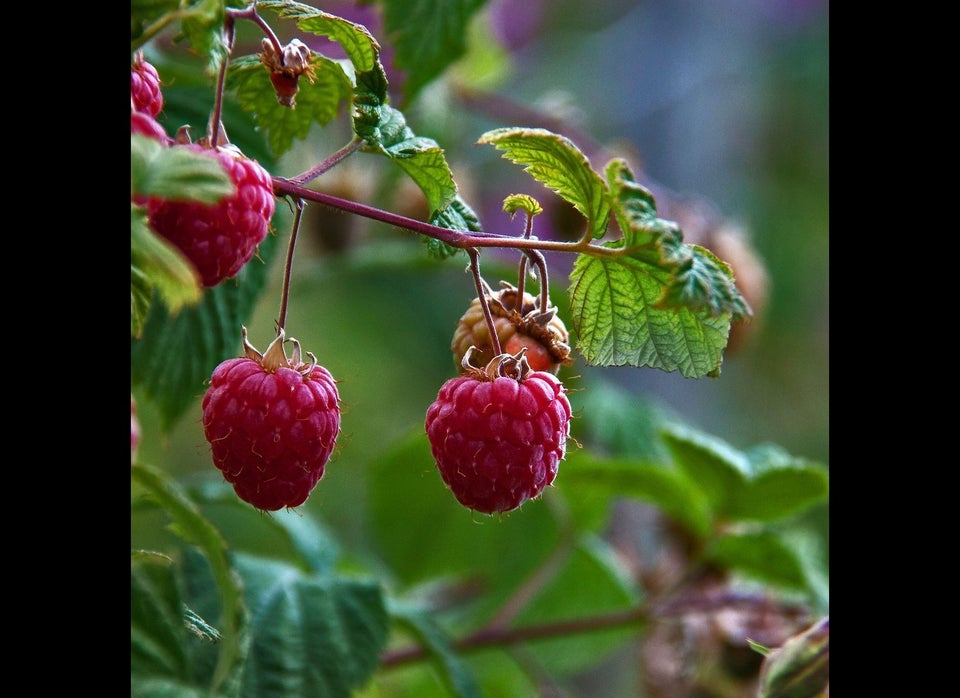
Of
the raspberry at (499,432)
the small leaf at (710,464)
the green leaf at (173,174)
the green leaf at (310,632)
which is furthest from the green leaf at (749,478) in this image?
the green leaf at (173,174)

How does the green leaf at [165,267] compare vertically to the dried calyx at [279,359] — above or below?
below

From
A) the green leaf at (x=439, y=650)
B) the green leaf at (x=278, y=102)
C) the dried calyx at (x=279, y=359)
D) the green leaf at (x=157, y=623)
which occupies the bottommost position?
the green leaf at (x=157, y=623)

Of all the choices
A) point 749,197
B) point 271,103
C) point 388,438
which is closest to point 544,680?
point 271,103

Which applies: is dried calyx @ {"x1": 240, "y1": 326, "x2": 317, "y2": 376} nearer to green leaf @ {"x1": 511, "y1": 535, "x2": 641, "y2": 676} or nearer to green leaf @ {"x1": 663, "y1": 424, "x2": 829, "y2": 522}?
green leaf @ {"x1": 663, "y1": 424, "x2": 829, "y2": 522}

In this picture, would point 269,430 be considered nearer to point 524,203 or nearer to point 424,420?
point 524,203

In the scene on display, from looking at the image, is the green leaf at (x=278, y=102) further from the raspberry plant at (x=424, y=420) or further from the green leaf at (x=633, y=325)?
the green leaf at (x=633, y=325)
